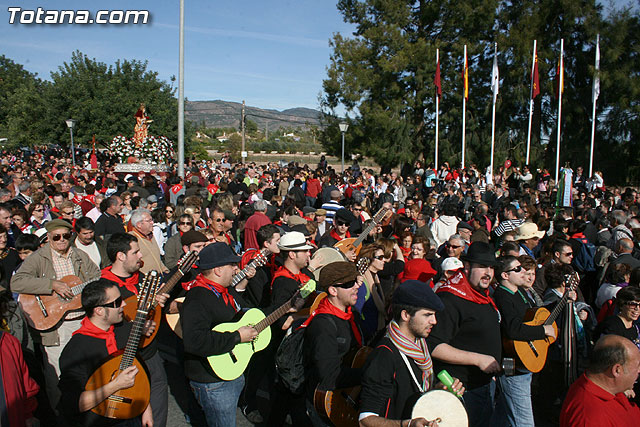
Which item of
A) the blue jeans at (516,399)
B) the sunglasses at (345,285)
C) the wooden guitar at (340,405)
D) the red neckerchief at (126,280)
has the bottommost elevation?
the blue jeans at (516,399)

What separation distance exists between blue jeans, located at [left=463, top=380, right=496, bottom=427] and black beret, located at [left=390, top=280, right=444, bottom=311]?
135 cm

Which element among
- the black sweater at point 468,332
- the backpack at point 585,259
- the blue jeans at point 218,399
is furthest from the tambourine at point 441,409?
the backpack at point 585,259

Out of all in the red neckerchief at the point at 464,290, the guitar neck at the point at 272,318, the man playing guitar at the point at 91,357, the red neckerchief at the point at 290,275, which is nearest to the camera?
the man playing guitar at the point at 91,357

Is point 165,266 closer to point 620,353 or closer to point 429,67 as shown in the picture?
point 620,353

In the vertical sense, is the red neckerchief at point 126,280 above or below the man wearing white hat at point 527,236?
below

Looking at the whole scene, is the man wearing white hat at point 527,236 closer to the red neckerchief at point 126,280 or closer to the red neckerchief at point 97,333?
the red neckerchief at point 126,280

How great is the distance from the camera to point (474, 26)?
27891 mm

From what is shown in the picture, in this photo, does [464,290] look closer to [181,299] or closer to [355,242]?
[181,299]

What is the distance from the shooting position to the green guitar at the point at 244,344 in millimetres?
3883

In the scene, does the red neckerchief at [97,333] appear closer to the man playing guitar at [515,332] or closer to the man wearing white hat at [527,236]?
the man playing guitar at [515,332]

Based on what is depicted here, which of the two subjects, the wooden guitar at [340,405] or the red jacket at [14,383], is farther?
the wooden guitar at [340,405]

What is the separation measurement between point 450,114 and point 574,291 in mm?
24845

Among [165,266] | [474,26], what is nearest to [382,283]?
[165,266]

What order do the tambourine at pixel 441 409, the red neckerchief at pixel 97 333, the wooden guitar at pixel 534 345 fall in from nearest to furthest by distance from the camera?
the tambourine at pixel 441 409 < the red neckerchief at pixel 97 333 < the wooden guitar at pixel 534 345
